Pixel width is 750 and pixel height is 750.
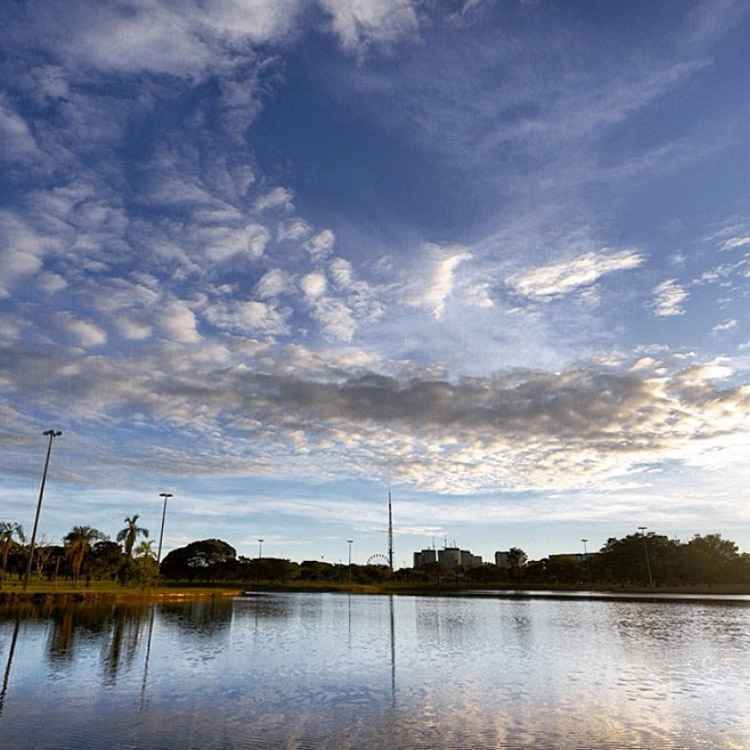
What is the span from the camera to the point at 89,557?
119688 millimetres

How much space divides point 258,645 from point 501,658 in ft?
40.4

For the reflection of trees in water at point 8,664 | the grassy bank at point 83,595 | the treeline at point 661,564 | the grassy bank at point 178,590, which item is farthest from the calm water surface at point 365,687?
the treeline at point 661,564

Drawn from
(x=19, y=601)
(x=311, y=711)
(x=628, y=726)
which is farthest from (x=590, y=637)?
(x=19, y=601)

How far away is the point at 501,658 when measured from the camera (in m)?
29.0

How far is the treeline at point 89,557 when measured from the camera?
235 feet

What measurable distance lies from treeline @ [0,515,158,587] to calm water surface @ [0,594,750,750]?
31672 millimetres

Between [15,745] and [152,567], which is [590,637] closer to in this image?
[15,745]

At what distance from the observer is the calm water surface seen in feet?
50.4

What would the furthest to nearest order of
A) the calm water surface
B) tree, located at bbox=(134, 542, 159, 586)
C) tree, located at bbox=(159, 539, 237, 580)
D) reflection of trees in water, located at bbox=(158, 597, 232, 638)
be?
tree, located at bbox=(159, 539, 237, 580)
tree, located at bbox=(134, 542, 159, 586)
reflection of trees in water, located at bbox=(158, 597, 232, 638)
the calm water surface

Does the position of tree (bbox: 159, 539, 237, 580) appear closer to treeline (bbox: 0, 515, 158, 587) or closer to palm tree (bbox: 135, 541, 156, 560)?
treeline (bbox: 0, 515, 158, 587)

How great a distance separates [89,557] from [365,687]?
113m

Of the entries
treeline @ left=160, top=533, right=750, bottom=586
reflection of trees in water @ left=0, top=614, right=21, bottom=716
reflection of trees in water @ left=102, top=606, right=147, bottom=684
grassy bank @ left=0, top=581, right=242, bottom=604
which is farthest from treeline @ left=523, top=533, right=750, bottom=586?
reflection of trees in water @ left=0, top=614, right=21, bottom=716

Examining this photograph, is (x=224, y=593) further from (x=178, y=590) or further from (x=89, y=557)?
(x=89, y=557)

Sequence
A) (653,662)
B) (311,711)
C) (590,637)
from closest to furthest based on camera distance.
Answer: (311,711) < (653,662) < (590,637)
